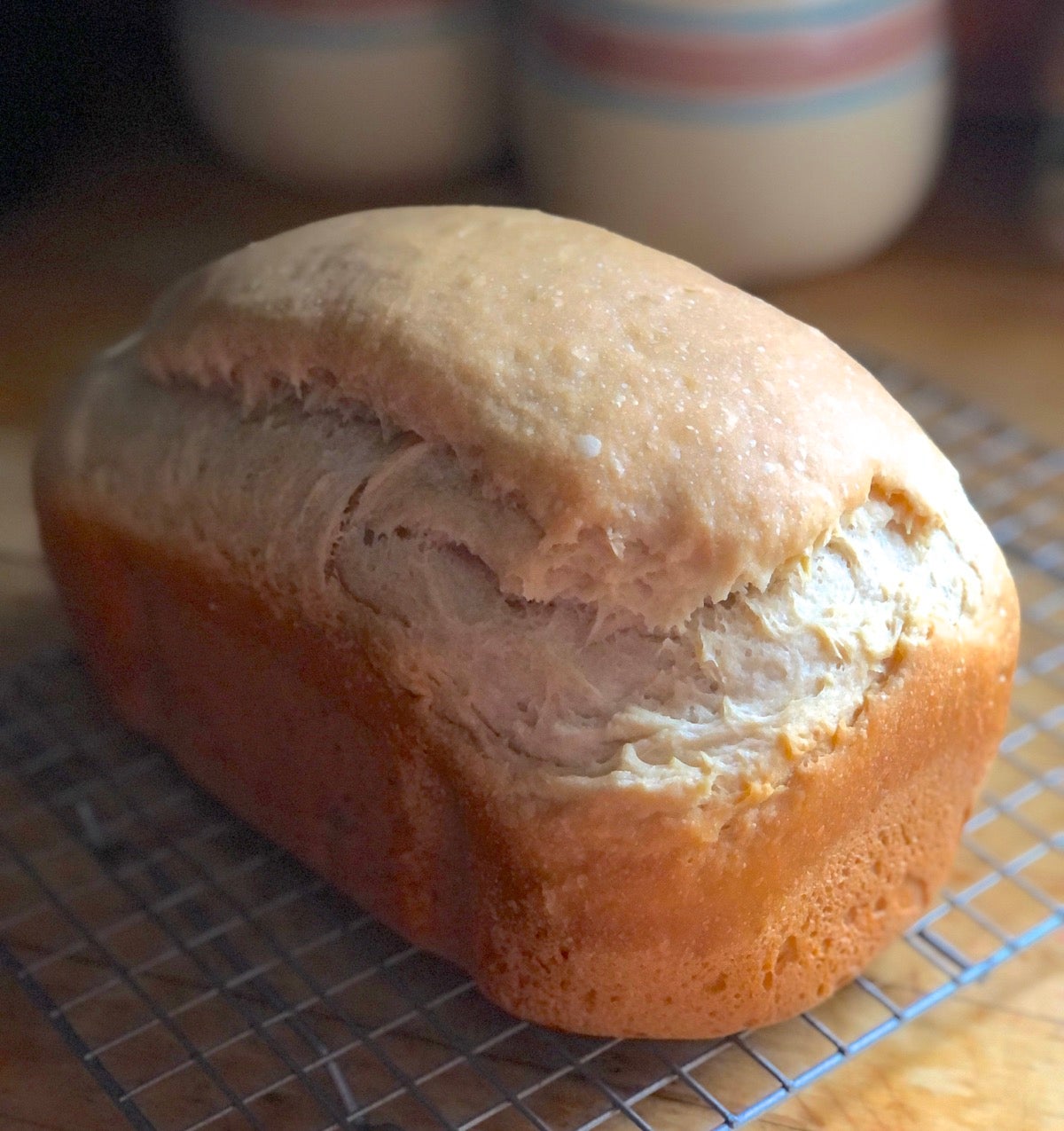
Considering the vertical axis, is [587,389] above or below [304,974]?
above

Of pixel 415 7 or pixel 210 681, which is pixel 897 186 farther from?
pixel 210 681

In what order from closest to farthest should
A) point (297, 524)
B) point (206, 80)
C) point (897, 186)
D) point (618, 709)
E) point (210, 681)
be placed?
1. point (618, 709)
2. point (297, 524)
3. point (210, 681)
4. point (897, 186)
5. point (206, 80)

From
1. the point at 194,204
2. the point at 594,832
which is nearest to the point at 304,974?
the point at 594,832

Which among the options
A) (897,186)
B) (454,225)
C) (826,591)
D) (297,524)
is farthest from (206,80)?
(826,591)

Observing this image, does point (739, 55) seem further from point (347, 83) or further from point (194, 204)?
point (194, 204)

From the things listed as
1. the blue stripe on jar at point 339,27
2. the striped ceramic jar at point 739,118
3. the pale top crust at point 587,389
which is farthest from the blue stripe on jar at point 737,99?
the pale top crust at point 587,389

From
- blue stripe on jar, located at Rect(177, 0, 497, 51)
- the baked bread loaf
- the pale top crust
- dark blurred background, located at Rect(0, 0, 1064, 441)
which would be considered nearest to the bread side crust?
the baked bread loaf

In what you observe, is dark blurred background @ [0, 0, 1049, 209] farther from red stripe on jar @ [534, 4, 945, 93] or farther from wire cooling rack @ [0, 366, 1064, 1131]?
wire cooling rack @ [0, 366, 1064, 1131]
